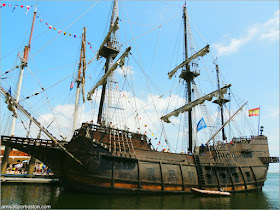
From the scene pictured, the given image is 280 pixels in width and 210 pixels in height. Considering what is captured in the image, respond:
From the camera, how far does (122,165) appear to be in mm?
15258

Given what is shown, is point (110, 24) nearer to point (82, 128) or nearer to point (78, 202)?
point (82, 128)

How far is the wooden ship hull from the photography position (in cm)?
1438

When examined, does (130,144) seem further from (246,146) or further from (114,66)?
(246,146)

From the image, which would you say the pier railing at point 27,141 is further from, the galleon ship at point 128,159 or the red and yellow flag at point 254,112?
the red and yellow flag at point 254,112

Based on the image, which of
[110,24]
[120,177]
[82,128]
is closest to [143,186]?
[120,177]

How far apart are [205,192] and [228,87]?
1300 cm

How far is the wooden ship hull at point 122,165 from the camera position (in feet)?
47.2

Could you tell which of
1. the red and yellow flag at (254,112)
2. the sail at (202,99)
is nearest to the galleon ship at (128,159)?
the sail at (202,99)

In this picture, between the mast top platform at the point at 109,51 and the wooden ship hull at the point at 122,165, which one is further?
the mast top platform at the point at 109,51

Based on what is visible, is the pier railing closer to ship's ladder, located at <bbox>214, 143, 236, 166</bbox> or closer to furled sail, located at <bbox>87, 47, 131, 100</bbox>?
furled sail, located at <bbox>87, 47, 131, 100</bbox>

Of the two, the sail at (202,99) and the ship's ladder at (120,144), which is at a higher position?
the sail at (202,99)

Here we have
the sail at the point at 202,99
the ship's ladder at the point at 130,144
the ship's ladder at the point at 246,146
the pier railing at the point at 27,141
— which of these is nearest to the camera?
the pier railing at the point at 27,141

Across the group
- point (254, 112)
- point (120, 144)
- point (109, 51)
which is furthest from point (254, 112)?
point (109, 51)

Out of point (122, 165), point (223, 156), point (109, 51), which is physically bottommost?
point (122, 165)
